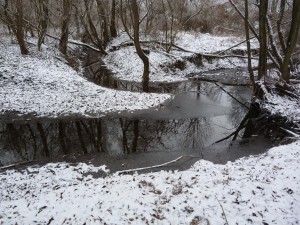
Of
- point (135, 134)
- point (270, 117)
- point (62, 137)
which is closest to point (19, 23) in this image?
point (62, 137)

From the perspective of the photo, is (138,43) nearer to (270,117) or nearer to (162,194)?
(270,117)

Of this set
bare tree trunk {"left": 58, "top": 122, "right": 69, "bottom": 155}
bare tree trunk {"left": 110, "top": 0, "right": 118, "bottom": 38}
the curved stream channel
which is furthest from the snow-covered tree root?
bare tree trunk {"left": 110, "top": 0, "right": 118, "bottom": 38}

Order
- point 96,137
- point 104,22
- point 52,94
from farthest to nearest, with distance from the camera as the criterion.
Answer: point 104,22
point 52,94
point 96,137

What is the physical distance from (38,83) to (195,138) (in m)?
8.28

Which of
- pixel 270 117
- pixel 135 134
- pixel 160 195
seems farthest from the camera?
pixel 270 117

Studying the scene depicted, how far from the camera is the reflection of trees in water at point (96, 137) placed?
338 inches

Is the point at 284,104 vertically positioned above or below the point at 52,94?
below

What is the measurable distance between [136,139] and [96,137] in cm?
149

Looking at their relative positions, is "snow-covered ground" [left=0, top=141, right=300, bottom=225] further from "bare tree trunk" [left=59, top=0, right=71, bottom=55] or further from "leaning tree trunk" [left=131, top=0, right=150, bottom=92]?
"bare tree trunk" [left=59, top=0, right=71, bottom=55]

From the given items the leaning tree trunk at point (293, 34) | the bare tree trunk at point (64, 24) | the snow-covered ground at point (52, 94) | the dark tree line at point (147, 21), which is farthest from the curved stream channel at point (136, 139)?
the bare tree trunk at point (64, 24)

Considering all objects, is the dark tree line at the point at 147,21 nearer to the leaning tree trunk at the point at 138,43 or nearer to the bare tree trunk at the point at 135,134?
the leaning tree trunk at the point at 138,43

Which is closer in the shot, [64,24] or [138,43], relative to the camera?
[138,43]

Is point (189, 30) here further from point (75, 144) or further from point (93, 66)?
point (75, 144)

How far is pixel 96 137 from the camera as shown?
31.2 feet
